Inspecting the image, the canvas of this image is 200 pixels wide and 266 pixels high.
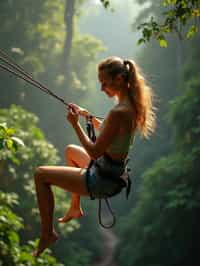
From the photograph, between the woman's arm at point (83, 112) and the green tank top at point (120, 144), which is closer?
the green tank top at point (120, 144)

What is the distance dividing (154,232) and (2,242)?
900 centimetres

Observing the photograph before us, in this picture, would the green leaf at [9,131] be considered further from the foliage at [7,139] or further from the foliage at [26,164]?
the foliage at [26,164]

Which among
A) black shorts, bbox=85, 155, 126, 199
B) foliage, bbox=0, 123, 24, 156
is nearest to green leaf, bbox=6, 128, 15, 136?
Answer: foliage, bbox=0, 123, 24, 156

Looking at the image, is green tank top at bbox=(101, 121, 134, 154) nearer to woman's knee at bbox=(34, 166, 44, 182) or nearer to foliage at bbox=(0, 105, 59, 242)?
woman's knee at bbox=(34, 166, 44, 182)

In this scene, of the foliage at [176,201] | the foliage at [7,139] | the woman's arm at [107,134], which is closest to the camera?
the woman's arm at [107,134]

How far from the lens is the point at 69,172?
11.2 ft

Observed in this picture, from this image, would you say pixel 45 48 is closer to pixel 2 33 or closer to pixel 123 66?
pixel 2 33

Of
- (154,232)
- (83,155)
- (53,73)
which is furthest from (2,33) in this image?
(83,155)

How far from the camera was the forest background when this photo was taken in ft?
37.5

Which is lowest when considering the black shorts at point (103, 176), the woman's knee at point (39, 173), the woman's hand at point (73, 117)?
the black shorts at point (103, 176)

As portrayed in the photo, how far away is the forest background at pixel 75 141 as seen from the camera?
11422 mm

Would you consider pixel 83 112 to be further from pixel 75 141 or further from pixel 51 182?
pixel 75 141

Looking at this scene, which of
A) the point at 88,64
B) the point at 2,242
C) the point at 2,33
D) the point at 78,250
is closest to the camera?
the point at 2,242

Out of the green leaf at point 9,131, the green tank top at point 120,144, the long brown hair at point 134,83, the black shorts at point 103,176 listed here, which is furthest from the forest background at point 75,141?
the long brown hair at point 134,83
